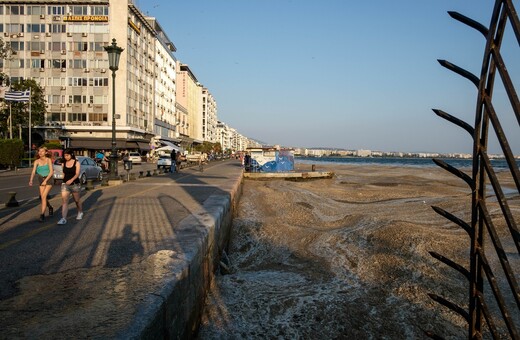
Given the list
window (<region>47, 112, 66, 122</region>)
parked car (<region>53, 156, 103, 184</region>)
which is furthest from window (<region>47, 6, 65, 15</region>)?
parked car (<region>53, 156, 103, 184</region>)

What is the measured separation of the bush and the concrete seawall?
95.7 feet

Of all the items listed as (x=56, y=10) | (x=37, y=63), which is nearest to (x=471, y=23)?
(x=56, y=10)

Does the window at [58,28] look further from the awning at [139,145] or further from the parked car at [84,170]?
the parked car at [84,170]

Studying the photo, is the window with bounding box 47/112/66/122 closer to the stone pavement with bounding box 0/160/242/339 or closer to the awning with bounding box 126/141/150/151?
the awning with bounding box 126/141/150/151

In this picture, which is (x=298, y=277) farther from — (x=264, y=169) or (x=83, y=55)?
(x=83, y=55)

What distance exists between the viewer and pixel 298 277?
7.86 metres

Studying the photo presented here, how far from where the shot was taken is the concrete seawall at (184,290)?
10.6 ft

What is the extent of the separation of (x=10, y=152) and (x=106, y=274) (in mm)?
32207

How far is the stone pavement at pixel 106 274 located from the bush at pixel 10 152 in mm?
26327

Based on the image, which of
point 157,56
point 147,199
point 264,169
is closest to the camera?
point 147,199

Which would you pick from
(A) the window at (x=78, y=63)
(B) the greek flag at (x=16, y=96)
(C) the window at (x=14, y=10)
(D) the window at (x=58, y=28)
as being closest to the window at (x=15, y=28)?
(C) the window at (x=14, y=10)

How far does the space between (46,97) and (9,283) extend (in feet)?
217

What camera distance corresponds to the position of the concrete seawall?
3.23 m

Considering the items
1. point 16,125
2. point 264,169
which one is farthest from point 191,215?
point 16,125
